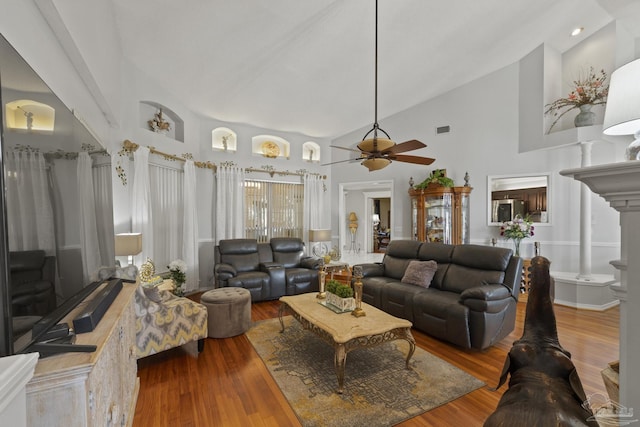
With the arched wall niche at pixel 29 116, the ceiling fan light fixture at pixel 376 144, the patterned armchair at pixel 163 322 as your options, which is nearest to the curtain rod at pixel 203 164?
the patterned armchair at pixel 163 322

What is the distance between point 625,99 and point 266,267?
447 centimetres

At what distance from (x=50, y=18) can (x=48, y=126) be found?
947 millimetres

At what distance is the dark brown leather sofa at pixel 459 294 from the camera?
278 centimetres

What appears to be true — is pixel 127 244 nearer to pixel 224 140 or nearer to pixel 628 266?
pixel 224 140

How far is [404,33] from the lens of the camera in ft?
12.3

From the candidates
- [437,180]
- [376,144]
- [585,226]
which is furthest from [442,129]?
[376,144]

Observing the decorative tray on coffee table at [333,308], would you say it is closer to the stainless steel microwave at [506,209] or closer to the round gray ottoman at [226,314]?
the round gray ottoman at [226,314]

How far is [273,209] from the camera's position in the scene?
20.1 feet

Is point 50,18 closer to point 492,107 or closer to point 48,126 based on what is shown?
point 48,126

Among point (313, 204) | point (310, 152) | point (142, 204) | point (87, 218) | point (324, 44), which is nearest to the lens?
point (87, 218)

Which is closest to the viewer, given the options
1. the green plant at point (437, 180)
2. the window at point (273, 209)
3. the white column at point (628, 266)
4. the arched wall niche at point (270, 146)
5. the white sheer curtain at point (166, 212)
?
the white column at point (628, 266)

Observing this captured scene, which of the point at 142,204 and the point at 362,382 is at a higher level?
the point at 142,204

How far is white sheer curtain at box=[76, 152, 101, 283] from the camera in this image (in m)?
1.56

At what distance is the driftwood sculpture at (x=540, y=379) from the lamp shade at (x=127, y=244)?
3.49 m
